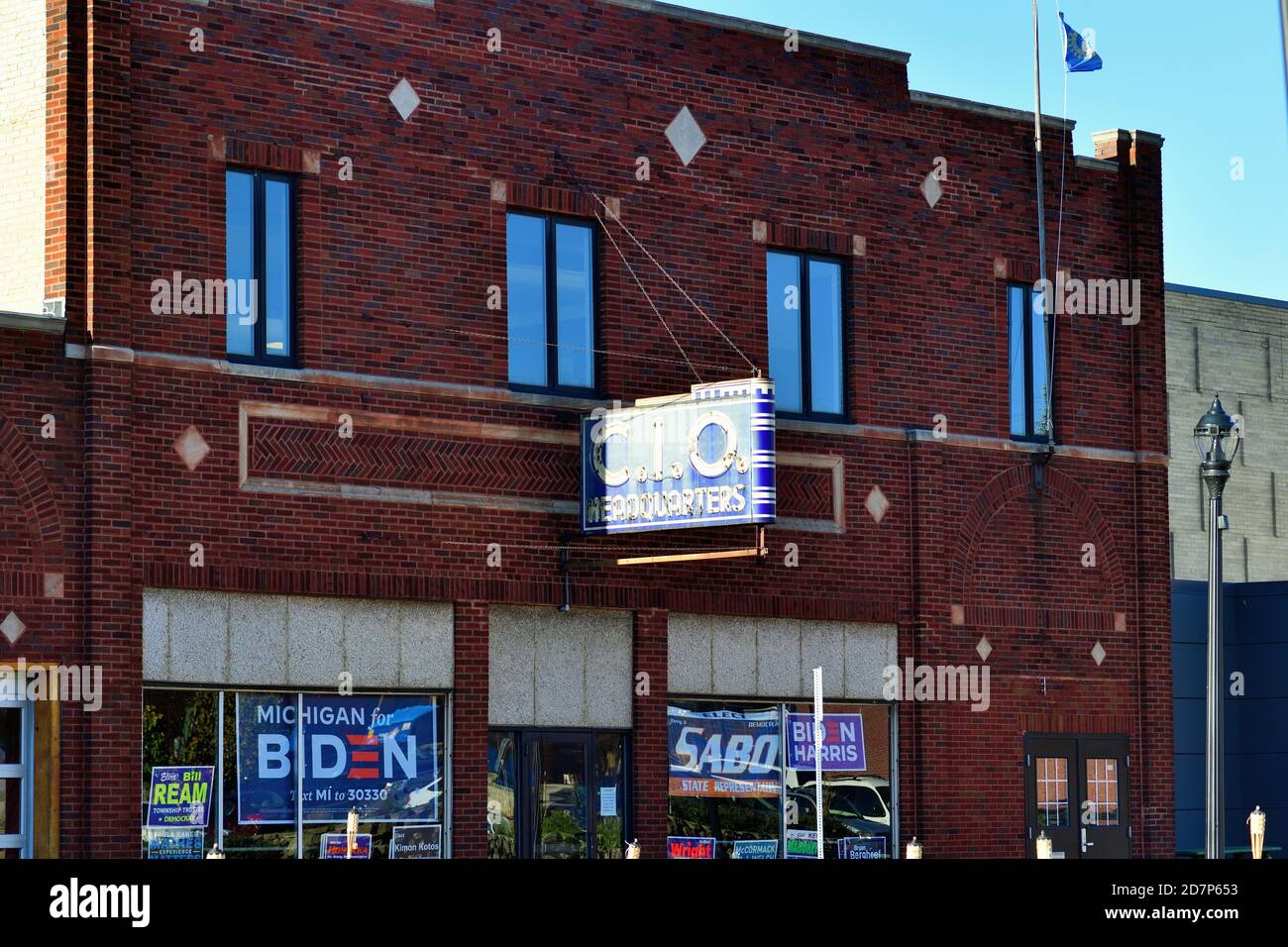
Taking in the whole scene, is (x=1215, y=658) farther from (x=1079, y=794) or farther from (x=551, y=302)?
(x=551, y=302)

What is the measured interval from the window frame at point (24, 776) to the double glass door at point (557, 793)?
15.7 ft

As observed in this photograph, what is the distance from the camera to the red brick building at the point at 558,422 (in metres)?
17.7

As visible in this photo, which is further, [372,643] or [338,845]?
[372,643]

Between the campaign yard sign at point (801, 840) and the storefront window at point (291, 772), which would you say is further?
the campaign yard sign at point (801, 840)

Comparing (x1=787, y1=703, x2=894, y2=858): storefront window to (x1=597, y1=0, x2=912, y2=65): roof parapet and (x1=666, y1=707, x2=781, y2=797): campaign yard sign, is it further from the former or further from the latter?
(x1=597, y1=0, x2=912, y2=65): roof parapet

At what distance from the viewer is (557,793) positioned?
2025 centimetres

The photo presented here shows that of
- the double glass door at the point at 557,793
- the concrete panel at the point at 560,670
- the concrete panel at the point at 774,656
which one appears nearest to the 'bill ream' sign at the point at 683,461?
the concrete panel at the point at 560,670

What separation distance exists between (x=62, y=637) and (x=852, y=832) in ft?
31.7

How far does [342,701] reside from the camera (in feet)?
61.8

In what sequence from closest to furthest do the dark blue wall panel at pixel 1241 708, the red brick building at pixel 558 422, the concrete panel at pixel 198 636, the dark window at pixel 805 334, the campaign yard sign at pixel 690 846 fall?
the red brick building at pixel 558 422
the concrete panel at pixel 198 636
the campaign yard sign at pixel 690 846
the dark window at pixel 805 334
the dark blue wall panel at pixel 1241 708

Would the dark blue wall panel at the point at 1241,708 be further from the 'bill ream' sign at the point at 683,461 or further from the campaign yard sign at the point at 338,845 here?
the campaign yard sign at the point at 338,845

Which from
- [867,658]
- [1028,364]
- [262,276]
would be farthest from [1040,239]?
[262,276]

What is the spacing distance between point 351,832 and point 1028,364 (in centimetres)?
1135
